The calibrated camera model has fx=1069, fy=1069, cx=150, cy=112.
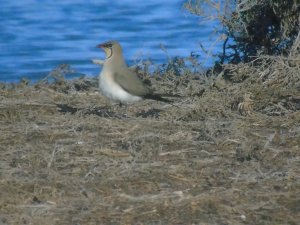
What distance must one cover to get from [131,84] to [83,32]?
13524 millimetres

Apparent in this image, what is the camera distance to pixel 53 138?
9.62 metres

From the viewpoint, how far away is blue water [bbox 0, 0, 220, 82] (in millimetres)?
20359

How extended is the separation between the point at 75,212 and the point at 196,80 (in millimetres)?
4585

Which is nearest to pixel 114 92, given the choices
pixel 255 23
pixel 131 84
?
pixel 131 84

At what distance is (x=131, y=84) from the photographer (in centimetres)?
1062

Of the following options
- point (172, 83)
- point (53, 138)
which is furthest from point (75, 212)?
point (172, 83)

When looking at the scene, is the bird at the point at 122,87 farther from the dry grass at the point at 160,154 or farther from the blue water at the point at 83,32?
the blue water at the point at 83,32

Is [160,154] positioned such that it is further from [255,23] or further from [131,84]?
[255,23]

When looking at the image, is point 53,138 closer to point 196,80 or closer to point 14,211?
point 14,211

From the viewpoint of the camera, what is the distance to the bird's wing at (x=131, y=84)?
34.7ft

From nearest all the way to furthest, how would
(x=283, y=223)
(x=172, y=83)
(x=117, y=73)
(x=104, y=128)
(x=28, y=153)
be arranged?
(x=283, y=223)
(x=28, y=153)
(x=104, y=128)
(x=117, y=73)
(x=172, y=83)

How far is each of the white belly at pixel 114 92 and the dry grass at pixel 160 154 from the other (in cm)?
16

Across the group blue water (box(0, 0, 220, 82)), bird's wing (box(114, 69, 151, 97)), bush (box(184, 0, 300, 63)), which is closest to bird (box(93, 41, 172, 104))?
bird's wing (box(114, 69, 151, 97))

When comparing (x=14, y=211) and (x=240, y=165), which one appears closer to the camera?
(x=14, y=211)
